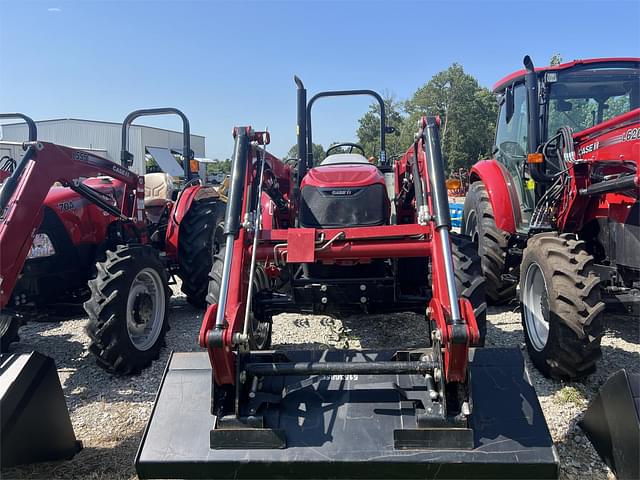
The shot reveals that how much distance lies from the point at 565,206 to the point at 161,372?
3541mm

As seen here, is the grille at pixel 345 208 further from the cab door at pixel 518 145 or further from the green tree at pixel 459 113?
the green tree at pixel 459 113

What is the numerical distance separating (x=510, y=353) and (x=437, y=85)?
37.6 m

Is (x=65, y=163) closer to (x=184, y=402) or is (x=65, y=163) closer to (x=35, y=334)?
(x=35, y=334)

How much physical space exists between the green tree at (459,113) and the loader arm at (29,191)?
1188 inches

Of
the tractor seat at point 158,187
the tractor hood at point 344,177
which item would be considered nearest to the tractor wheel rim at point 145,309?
the tractor hood at point 344,177

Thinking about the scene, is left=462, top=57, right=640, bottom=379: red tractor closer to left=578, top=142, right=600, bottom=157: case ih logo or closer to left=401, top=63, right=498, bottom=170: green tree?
left=578, top=142, right=600, bottom=157: case ih logo

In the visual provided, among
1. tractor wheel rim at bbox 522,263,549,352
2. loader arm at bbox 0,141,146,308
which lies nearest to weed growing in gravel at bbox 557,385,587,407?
tractor wheel rim at bbox 522,263,549,352

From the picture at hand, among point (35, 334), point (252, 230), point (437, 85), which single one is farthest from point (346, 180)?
point (437, 85)

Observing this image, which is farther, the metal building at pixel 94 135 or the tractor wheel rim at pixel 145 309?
the metal building at pixel 94 135

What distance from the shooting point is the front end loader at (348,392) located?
209cm

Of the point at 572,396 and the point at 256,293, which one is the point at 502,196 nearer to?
the point at 572,396

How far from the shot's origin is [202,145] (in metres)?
40.7

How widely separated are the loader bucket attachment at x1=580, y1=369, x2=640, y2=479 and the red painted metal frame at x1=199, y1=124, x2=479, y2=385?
72 centimetres

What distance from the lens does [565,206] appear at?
3.90m
